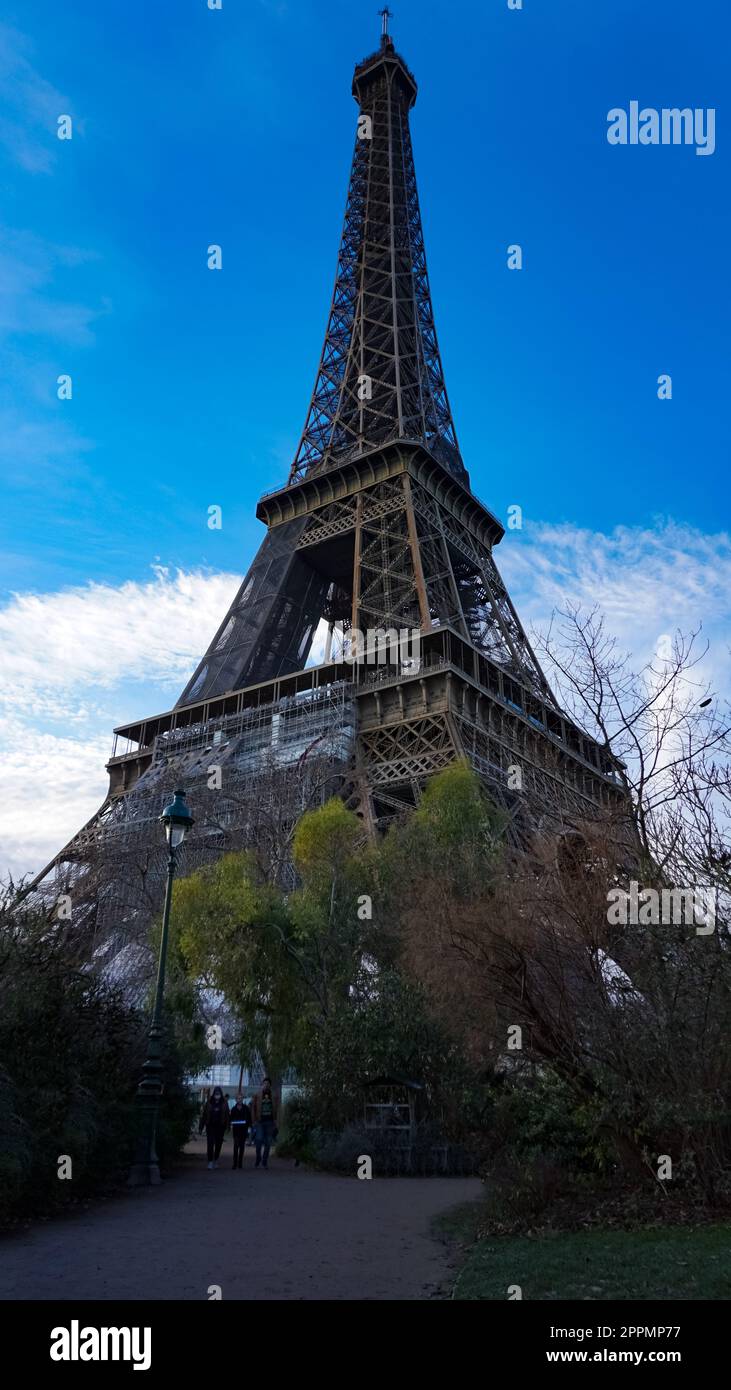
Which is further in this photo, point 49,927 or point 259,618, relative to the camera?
Answer: point 259,618

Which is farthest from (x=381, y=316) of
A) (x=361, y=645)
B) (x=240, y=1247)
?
(x=240, y=1247)

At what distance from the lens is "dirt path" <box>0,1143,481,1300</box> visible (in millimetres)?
7188

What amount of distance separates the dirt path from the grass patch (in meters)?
0.53

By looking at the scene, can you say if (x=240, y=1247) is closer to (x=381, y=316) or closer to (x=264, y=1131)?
(x=264, y=1131)

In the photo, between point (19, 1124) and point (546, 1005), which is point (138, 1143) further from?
point (546, 1005)

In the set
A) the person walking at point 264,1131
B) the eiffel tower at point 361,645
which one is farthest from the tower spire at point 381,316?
the person walking at point 264,1131

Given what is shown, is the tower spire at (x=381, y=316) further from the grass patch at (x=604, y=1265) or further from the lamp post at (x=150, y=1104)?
the grass patch at (x=604, y=1265)

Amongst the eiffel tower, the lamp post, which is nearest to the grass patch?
A: the lamp post

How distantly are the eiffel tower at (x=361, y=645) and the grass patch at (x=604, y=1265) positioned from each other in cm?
1323

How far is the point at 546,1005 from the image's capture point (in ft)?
34.4

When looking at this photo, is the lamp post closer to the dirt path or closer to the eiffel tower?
the dirt path

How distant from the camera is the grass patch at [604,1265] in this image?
6.42 metres
